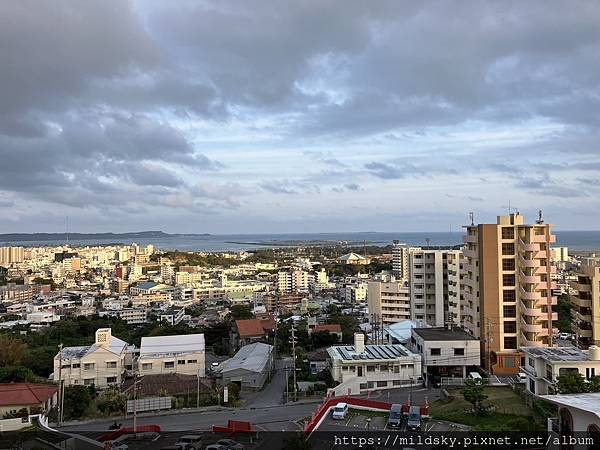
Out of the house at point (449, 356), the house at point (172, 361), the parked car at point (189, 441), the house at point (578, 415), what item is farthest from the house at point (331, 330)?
the house at point (578, 415)

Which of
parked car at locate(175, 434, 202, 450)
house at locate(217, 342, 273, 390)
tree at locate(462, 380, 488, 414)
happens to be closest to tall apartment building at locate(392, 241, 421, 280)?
house at locate(217, 342, 273, 390)

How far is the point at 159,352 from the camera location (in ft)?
57.6

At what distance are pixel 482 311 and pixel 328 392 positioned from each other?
604 cm

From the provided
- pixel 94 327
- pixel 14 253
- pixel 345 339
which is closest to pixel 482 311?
pixel 345 339

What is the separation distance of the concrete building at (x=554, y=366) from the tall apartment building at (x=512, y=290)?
3.52m

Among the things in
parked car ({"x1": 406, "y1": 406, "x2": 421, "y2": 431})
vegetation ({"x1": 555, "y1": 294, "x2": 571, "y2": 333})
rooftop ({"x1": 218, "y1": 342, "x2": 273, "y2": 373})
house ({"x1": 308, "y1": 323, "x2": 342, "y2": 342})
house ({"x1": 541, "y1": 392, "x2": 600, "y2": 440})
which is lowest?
house ({"x1": 308, "y1": 323, "x2": 342, "y2": 342})

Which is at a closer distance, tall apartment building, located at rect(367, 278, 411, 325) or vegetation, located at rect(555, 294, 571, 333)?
vegetation, located at rect(555, 294, 571, 333)

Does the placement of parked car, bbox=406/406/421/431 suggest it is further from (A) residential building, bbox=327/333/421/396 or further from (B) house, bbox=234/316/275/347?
(B) house, bbox=234/316/275/347

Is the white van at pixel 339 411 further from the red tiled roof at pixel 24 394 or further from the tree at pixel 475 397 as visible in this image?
the red tiled roof at pixel 24 394

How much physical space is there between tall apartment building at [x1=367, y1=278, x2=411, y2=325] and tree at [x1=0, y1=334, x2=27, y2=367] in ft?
55.3

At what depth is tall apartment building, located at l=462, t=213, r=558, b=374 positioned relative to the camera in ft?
53.0

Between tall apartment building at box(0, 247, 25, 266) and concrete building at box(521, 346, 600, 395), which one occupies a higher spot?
tall apartment building at box(0, 247, 25, 266)

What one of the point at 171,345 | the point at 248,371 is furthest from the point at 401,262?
the point at 248,371

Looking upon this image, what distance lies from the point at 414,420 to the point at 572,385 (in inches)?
115
